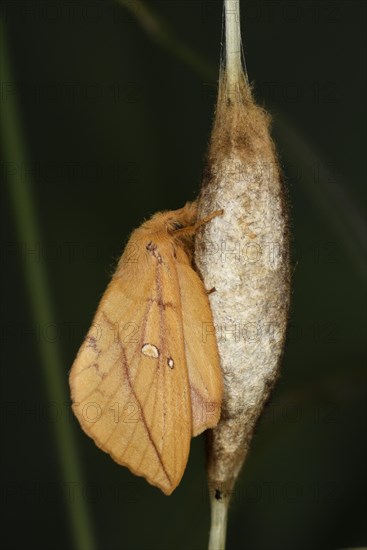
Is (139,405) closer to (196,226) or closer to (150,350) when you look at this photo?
(150,350)

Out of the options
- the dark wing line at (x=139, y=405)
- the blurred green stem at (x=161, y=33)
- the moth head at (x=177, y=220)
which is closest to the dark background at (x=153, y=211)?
the blurred green stem at (x=161, y=33)

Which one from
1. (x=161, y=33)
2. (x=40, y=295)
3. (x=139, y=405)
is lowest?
(x=139, y=405)

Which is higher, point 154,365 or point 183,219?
point 183,219

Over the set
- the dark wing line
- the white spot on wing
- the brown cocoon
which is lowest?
the dark wing line

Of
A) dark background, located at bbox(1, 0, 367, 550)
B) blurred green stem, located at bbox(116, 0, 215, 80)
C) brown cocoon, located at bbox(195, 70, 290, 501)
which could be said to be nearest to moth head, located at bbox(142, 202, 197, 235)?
brown cocoon, located at bbox(195, 70, 290, 501)

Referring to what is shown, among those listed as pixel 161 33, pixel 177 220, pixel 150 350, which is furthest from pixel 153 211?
pixel 150 350

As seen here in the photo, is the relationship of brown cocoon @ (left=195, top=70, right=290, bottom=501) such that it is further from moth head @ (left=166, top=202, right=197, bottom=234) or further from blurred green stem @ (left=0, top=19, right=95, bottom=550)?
blurred green stem @ (left=0, top=19, right=95, bottom=550)
